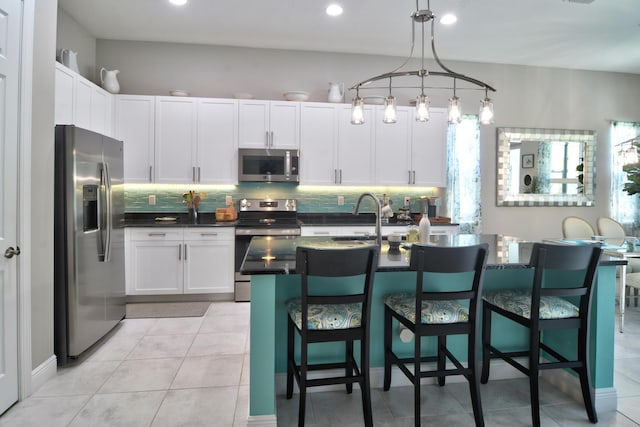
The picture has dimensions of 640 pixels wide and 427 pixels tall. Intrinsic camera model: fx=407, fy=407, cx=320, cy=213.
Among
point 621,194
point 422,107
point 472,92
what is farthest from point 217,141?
point 621,194

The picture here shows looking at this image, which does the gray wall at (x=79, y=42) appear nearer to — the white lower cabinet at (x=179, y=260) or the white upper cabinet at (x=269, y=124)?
the white upper cabinet at (x=269, y=124)

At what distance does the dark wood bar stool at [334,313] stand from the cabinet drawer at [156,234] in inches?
103

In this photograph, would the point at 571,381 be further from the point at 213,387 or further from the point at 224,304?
the point at 224,304

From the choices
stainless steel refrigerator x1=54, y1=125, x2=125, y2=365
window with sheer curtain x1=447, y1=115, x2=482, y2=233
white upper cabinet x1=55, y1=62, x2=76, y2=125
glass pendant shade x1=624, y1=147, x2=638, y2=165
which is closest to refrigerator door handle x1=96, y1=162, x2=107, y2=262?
stainless steel refrigerator x1=54, y1=125, x2=125, y2=365

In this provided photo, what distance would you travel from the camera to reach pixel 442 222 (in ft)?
16.6

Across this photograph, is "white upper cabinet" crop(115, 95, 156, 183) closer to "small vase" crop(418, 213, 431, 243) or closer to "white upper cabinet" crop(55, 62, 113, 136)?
"white upper cabinet" crop(55, 62, 113, 136)

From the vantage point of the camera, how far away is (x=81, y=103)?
12.9ft

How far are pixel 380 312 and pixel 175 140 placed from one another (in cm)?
332

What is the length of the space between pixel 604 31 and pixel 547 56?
0.83 m

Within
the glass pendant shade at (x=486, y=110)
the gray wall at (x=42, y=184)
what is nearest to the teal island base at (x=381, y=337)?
the glass pendant shade at (x=486, y=110)

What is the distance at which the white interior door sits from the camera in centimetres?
228

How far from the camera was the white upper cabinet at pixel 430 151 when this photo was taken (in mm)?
5117

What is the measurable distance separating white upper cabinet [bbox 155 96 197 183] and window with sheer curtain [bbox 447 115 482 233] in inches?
128

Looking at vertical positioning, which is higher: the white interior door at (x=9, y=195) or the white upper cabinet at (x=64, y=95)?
the white upper cabinet at (x=64, y=95)
